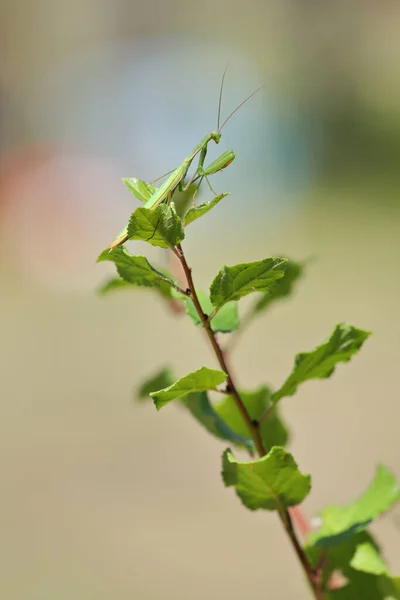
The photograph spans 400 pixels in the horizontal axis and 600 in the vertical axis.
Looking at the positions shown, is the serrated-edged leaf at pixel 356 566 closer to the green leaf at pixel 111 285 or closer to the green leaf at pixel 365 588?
the green leaf at pixel 365 588

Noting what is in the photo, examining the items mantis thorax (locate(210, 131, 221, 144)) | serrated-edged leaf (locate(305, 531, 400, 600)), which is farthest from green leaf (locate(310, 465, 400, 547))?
mantis thorax (locate(210, 131, 221, 144))

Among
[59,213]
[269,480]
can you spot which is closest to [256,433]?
[269,480]

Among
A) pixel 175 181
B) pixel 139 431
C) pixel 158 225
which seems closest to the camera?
pixel 158 225

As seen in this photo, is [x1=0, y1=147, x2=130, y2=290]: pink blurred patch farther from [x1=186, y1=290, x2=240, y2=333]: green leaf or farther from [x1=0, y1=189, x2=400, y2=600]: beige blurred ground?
[x1=186, y1=290, x2=240, y2=333]: green leaf

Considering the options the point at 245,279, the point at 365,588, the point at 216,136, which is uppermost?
the point at 216,136

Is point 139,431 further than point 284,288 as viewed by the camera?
Yes

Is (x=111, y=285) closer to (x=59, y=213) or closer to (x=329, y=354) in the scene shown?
(x=329, y=354)

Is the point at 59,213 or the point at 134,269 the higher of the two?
the point at 59,213
